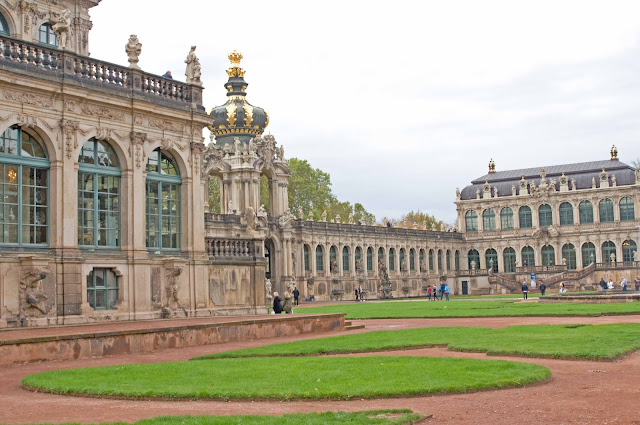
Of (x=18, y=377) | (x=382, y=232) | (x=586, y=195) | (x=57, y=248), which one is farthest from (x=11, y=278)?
(x=586, y=195)

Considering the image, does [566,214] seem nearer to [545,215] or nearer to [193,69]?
[545,215]

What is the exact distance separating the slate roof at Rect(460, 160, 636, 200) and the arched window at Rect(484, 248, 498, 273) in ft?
25.6

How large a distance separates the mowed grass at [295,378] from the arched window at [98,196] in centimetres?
1111

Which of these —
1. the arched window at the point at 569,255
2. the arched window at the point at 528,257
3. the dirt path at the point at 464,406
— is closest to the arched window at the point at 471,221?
the arched window at the point at 528,257

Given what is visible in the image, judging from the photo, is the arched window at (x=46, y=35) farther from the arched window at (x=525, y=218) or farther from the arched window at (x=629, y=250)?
the arched window at (x=629, y=250)

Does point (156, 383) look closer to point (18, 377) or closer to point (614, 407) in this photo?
point (18, 377)

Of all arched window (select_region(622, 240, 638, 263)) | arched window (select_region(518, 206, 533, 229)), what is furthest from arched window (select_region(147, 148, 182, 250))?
→ arched window (select_region(518, 206, 533, 229))

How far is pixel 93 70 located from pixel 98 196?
4413mm

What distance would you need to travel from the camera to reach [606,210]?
341 feet

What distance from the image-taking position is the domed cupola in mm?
77875

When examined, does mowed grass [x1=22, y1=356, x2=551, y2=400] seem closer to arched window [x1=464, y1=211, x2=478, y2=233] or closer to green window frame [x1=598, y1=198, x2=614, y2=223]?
green window frame [x1=598, y1=198, x2=614, y2=223]

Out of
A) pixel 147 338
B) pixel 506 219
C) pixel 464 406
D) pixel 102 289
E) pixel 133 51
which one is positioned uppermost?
pixel 133 51

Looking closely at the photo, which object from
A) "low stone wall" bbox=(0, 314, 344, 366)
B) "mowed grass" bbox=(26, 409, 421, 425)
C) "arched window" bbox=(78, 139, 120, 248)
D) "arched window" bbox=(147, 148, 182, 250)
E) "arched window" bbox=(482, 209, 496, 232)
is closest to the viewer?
"mowed grass" bbox=(26, 409, 421, 425)

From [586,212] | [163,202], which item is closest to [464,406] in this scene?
[163,202]
